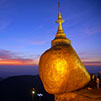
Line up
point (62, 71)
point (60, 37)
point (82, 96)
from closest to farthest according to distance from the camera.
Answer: point (82, 96) < point (62, 71) < point (60, 37)

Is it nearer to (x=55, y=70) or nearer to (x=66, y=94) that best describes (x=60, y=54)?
(x=55, y=70)

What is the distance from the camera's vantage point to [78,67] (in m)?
6.20

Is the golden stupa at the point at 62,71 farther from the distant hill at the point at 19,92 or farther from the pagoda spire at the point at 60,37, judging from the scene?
the distant hill at the point at 19,92

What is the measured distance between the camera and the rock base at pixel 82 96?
5.40 meters

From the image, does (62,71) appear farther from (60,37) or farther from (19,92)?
(19,92)

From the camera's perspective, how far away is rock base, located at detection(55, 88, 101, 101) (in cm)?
540

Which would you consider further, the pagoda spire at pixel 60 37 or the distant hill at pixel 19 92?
the distant hill at pixel 19 92

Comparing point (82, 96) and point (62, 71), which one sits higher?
point (62, 71)

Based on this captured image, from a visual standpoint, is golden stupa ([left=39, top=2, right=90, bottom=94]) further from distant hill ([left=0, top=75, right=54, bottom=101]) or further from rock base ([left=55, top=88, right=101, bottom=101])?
distant hill ([left=0, top=75, right=54, bottom=101])

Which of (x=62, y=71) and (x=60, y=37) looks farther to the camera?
(x=60, y=37)

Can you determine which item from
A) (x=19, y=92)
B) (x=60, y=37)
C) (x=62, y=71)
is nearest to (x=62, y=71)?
(x=62, y=71)

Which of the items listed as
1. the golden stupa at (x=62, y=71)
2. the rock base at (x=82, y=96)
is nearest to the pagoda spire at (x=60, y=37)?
the golden stupa at (x=62, y=71)

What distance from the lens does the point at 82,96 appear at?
5.76 meters

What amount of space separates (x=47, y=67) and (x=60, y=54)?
109 centimetres
